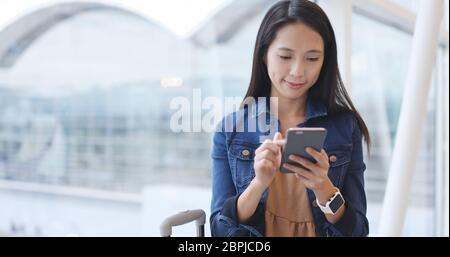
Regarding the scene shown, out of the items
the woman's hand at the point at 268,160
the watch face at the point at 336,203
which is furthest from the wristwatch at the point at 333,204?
the woman's hand at the point at 268,160

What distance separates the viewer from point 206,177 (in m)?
1.45

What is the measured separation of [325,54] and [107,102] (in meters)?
0.90

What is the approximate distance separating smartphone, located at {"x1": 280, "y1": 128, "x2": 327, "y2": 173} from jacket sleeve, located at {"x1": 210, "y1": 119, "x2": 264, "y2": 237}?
15 centimetres

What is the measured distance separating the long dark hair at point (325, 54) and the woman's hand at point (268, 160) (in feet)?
0.38

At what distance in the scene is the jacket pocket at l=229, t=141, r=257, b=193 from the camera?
1.05 metres

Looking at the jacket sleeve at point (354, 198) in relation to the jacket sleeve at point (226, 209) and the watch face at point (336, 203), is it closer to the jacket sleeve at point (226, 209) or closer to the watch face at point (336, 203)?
the watch face at point (336, 203)

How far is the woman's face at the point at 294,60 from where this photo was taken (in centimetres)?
101

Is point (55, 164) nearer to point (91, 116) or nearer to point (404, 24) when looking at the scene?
point (91, 116)

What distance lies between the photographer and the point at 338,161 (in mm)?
1056

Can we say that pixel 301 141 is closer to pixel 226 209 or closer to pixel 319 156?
pixel 319 156

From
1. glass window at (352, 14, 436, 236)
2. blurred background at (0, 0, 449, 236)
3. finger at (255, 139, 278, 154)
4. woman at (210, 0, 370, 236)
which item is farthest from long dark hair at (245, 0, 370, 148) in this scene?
glass window at (352, 14, 436, 236)

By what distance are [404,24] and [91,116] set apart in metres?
1.20

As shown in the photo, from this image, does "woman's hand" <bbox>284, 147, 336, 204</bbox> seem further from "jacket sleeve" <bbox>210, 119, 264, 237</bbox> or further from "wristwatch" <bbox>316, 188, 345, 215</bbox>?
"jacket sleeve" <bbox>210, 119, 264, 237</bbox>
